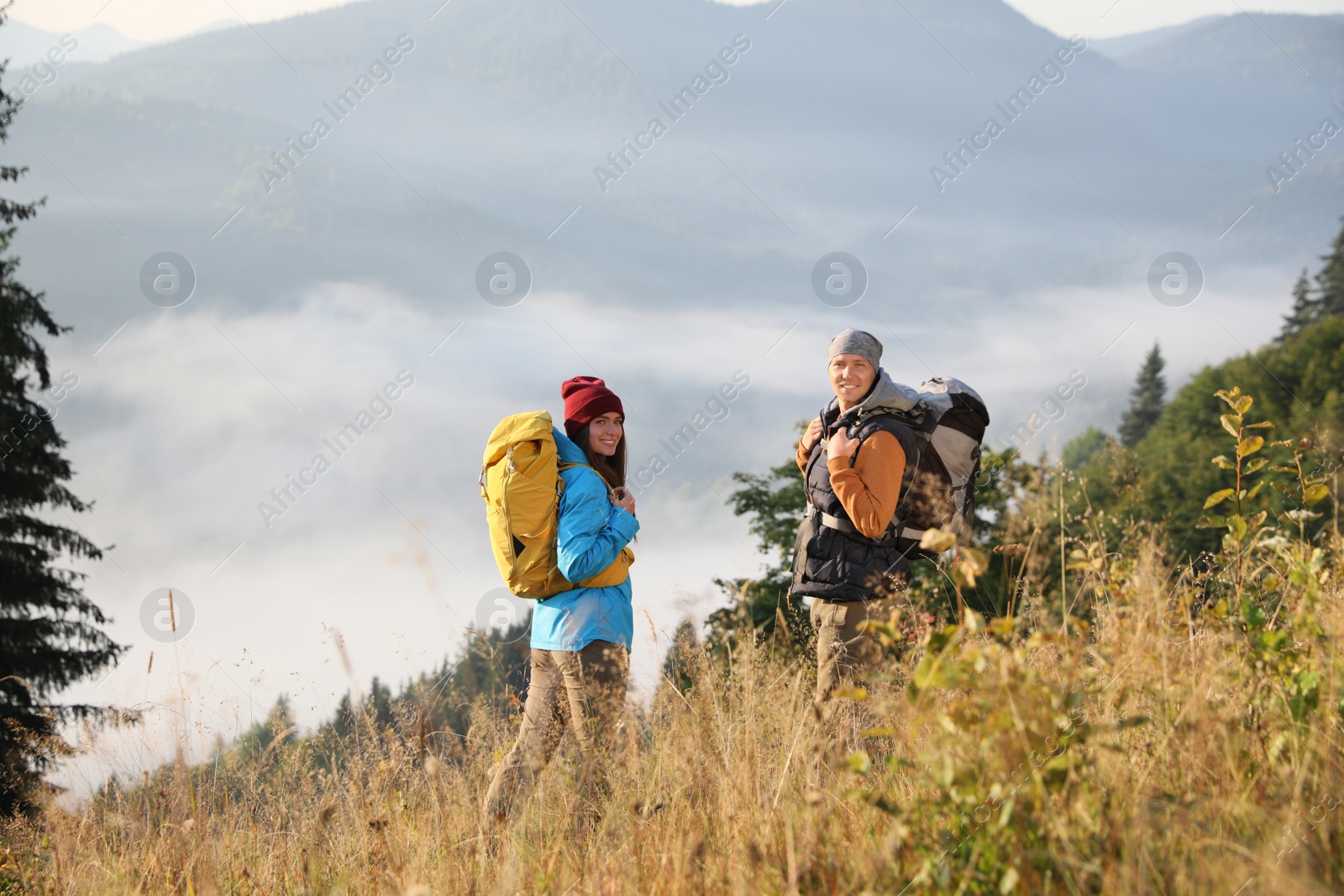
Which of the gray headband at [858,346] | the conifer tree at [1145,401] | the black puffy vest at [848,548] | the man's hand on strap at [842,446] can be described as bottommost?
the black puffy vest at [848,548]

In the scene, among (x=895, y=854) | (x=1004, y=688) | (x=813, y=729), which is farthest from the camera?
(x=813, y=729)

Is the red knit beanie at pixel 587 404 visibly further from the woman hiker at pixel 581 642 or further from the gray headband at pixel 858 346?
the gray headband at pixel 858 346

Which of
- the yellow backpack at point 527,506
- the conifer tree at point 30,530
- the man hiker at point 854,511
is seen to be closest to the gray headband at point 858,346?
the man hiker at point 854,511

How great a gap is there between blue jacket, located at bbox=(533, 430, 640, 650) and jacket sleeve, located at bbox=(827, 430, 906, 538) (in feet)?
3.00

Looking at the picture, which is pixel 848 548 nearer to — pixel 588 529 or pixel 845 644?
pixel 845 644

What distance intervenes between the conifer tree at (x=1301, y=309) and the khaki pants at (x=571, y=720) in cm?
8722

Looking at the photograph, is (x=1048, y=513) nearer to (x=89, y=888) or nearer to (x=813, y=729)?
(x=813, y=729)

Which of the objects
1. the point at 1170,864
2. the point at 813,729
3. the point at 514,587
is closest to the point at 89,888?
the point at 514,587

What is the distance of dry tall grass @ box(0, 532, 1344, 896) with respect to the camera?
186cm

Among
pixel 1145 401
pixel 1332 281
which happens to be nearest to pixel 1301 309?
pixel 1332 281

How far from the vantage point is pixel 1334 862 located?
1896 mm

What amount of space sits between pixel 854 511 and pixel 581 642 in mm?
1258

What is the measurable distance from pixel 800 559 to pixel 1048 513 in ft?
5.13

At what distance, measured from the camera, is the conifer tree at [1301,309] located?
74750 mm
